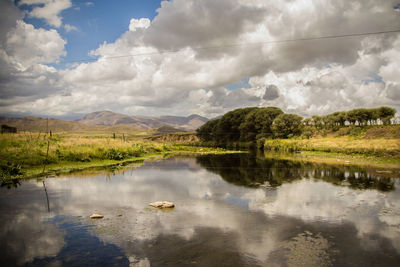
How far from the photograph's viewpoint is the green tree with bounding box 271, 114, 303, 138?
7894 centimetres

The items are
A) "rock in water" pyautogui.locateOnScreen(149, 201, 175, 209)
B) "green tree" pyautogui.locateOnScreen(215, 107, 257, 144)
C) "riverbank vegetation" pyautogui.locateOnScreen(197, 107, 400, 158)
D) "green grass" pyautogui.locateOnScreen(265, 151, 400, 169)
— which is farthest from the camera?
"green tree" pyautogui.locateOnScreen(215, 107, 257, 144)

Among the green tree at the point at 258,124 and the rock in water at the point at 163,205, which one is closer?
the rock in water at the point at 163,205

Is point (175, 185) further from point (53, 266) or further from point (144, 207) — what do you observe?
point (53, 266)

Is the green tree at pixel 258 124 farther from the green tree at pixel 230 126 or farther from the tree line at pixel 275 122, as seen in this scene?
the green tree at pixel 230 126

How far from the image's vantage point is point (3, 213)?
A: 34.5 feet

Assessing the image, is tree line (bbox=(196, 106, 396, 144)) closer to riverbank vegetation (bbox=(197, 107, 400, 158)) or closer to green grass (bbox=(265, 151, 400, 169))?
riverbank vegetation (bbox=(197, 107, 400, 158))

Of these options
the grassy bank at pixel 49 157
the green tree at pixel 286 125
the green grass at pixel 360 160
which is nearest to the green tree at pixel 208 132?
the green tree at pixel 286 125

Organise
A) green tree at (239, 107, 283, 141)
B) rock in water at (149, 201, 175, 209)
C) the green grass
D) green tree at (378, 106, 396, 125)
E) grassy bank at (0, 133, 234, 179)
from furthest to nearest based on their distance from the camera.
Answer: green tree at (239, 107, 283, 141) < green tree at (378, 106, 396, 125) < the green grass < grassy bank at (0, 133, 234, 179) < rock in water at (149, 201, 175, 209)

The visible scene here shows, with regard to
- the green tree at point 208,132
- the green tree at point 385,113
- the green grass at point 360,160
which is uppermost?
the green tree at point 385,113

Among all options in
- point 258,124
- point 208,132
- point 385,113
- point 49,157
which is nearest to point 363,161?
point 49,157

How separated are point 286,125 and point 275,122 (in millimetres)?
3454

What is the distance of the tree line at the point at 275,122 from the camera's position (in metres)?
80.8

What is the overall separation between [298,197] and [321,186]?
4.08 m

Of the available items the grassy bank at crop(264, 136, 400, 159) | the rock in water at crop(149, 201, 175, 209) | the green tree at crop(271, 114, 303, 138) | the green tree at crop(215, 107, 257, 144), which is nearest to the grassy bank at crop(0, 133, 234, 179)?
the rock in water at crop(149, 201, 175, 209)
